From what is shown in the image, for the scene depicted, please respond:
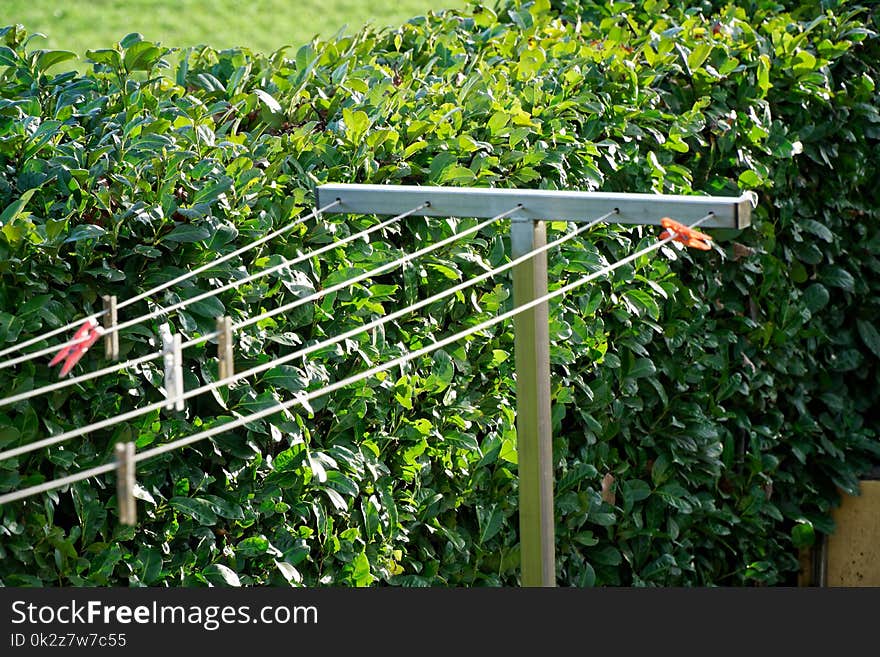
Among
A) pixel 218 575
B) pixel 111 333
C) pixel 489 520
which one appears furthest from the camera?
pixel 489 520

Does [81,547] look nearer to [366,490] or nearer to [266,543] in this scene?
[266,543]

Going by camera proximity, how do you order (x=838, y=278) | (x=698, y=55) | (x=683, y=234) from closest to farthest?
(x=683, y=234)
(x=698, y=55)
(x=838, y=278)

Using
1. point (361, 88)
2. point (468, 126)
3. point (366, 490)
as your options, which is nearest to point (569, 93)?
point (468, 126)

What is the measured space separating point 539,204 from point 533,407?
1.56 ft

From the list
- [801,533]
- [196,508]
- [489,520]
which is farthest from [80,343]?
[801,533]

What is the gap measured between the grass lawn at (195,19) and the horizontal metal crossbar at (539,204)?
243 inches

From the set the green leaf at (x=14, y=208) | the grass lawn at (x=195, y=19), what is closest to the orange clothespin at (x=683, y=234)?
the green leaf at (x=14, y=208)

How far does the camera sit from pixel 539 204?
2.69 meters

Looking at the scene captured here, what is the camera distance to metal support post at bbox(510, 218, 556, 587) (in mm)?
2721

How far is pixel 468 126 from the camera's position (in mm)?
3488

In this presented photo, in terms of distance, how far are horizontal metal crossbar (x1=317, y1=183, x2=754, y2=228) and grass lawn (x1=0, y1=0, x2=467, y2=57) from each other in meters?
6.18

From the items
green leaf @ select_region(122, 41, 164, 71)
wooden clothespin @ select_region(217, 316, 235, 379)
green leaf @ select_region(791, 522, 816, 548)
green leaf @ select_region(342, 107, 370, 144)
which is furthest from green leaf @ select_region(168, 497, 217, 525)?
green leaf @ select_region(791, 522, 816, 548)

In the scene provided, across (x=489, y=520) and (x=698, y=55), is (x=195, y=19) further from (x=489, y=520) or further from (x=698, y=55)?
(x=489, y=520)

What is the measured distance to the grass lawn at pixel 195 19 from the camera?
346 inches
